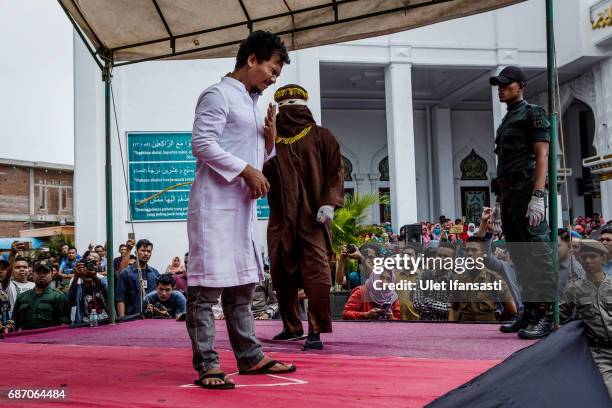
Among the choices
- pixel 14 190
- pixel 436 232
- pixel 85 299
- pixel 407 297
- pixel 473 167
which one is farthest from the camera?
pixel 14 190

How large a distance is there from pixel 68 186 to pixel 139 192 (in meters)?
27.1

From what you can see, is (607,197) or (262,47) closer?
(262,47)

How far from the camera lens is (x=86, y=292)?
617cm

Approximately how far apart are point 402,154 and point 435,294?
409 inches

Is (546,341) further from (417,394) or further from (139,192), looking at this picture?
(139,192)

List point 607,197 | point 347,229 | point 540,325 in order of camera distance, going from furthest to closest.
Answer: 1. point 607,197
2. point 347,229
3. point 540,325

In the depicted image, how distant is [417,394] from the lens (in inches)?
91.3

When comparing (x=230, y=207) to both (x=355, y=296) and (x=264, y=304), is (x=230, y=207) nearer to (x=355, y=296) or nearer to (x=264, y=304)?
(x=355, y=296)

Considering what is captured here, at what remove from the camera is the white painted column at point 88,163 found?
44.2 feet

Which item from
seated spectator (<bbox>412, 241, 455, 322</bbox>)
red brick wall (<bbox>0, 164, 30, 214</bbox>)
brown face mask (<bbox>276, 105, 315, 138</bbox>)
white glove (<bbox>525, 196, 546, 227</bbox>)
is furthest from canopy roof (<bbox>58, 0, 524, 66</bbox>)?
red brick wall (<bbox>0, 164, 30, 214</bbox>)

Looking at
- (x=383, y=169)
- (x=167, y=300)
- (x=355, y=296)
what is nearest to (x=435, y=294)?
(x=355, y=296)

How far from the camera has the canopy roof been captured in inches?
188

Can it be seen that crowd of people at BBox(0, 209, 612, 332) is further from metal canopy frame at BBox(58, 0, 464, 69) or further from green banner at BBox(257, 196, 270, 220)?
green banner at BBox(257, 196, 270, 220)

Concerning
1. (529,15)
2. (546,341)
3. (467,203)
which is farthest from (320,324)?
(467,203)
